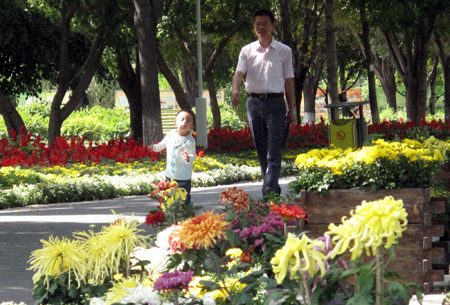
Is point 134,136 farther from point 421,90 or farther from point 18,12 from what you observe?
point 421,90

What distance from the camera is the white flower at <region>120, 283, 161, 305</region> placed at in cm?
406

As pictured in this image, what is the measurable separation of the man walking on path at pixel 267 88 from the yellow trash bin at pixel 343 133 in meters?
3.29

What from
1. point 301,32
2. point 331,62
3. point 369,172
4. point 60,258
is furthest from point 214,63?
point 60,258

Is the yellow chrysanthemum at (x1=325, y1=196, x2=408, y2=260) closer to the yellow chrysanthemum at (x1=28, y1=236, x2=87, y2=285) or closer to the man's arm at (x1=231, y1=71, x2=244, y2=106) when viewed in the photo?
the yellow chrysanthemum at (x1=28, y1=236, x2=87, y2=285)

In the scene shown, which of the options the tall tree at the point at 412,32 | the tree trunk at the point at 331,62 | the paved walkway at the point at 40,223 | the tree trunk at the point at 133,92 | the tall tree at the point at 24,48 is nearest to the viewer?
the paved walkway at the point at 40,223

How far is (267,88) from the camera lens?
869 centimetres

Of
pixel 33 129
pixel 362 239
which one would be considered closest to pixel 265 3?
pixel 33 129

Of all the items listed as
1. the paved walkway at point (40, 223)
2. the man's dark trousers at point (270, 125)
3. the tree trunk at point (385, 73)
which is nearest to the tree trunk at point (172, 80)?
the paved walkway at point (40, 223)

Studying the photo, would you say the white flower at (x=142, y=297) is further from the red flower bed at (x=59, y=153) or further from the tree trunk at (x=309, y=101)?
the tree trunk at (x=309, y=101)

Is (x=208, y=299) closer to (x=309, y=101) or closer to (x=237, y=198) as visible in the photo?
(x=237, y=198)

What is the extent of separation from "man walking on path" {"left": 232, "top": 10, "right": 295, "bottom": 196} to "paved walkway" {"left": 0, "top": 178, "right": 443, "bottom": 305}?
0.50 metres

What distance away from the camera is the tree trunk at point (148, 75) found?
→ 1906 centimetres

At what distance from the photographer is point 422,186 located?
5.83m

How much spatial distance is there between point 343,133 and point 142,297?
27.3 feet
